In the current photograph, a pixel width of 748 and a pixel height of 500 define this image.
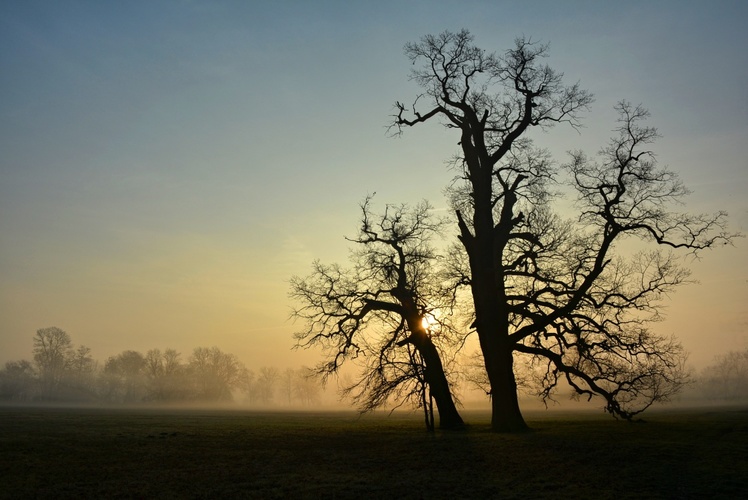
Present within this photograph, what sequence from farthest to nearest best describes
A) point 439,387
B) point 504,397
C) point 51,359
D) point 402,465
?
point 51,359 < point 439,387 < point 504,397 < point 402,465

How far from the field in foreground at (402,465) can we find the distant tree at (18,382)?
371 feet

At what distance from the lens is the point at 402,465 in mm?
18891

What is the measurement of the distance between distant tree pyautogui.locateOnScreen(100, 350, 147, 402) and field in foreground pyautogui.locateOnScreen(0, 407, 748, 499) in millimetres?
130661

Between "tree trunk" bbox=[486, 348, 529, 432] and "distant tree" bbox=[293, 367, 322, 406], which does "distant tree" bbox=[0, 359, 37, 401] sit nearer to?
"distant tree" bbox=[293, 367, 322, 406]

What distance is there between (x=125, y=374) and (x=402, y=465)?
153 meters

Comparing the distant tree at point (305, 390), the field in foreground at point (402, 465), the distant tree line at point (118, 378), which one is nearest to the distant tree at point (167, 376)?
the distant tree line at point (118, 378)

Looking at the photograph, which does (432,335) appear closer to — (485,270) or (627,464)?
(485,270)

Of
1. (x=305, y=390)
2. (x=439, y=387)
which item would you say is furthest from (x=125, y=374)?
(x=439, y=387)

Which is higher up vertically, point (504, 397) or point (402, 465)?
point (504, 397)

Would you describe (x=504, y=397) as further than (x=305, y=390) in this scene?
No

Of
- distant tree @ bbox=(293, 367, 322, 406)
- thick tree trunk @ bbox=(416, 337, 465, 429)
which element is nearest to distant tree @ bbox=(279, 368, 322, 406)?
distant tree @ bbox=(293, 367, 322, 406)

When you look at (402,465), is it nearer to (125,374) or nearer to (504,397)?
(504,397)

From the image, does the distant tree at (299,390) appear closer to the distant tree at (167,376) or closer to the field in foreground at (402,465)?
the distant tree at (167,376)

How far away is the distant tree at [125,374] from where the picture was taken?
144m
